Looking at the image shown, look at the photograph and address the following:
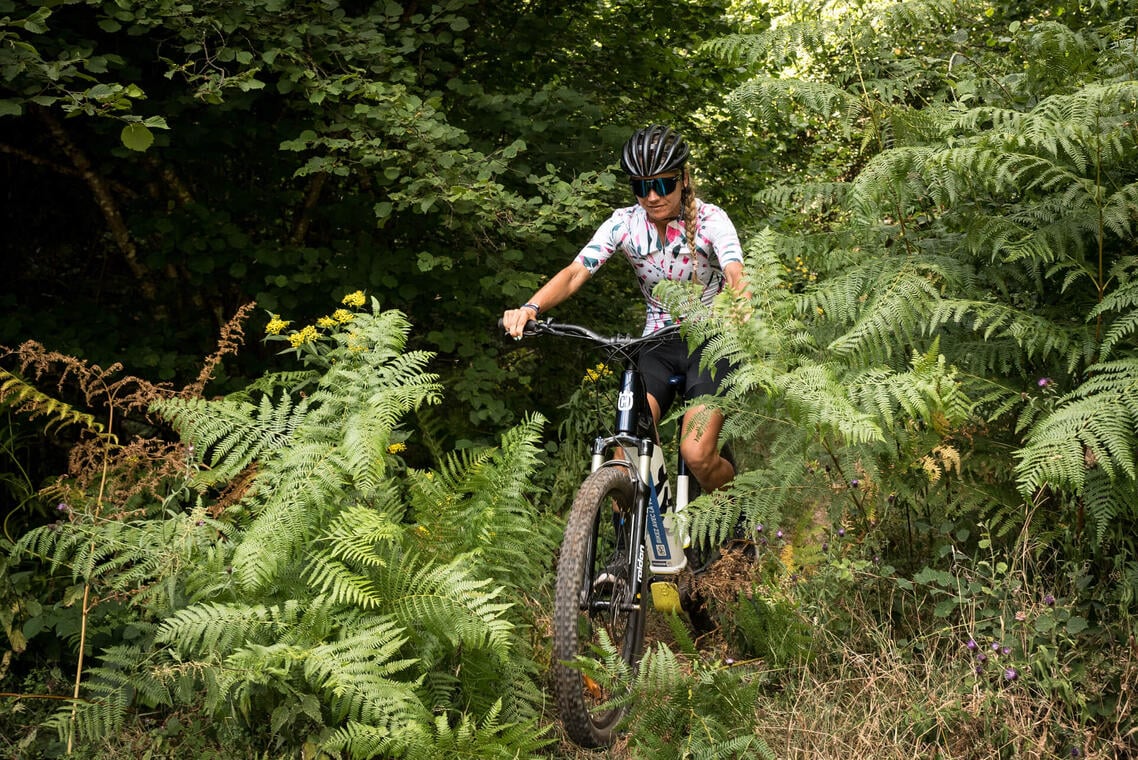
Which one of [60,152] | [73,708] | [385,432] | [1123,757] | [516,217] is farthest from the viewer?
[60,152]

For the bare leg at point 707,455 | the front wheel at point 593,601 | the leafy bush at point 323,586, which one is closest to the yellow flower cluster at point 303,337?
the leafy bush at point 323,586

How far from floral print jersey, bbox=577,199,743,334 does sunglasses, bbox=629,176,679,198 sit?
0.18m

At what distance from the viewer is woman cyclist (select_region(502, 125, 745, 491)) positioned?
4129 mm

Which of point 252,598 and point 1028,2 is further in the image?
point 1028,2

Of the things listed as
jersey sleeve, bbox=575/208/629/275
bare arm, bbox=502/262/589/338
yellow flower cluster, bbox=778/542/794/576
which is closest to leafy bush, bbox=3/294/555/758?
bare arm, bbox=502/262/589/338

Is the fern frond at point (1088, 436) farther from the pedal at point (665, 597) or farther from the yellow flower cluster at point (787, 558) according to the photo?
the pedal at point (665, 597)

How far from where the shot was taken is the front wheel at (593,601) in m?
3.53

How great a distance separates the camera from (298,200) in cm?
599

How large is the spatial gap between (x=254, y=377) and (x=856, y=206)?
3.55 m

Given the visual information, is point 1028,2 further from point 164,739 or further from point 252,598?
point 164,739

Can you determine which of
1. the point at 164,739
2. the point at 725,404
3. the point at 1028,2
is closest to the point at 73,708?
the point at 164,739

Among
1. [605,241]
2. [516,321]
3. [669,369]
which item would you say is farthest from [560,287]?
[669,369]

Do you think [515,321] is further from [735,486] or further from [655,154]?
[735,486]

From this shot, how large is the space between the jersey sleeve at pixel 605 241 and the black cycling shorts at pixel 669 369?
18.1 inches
